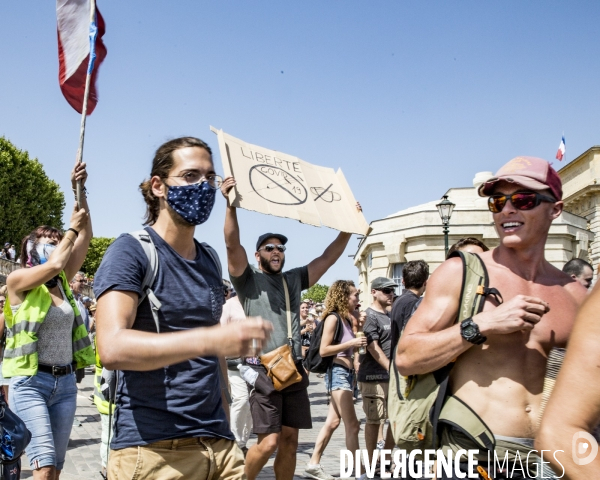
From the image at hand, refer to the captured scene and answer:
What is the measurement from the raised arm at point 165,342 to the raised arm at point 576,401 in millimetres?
934

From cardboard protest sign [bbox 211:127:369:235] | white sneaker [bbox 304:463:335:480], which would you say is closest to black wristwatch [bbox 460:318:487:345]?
cardboard protest sign [bbox 211:127:369:235]

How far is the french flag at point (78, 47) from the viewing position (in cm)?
446

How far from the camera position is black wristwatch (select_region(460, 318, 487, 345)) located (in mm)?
2783

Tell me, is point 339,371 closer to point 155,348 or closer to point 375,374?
point 375,374

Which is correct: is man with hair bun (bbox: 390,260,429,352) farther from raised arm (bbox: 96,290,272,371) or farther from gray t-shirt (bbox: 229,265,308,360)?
raised arm (bbox: 96,290,272,371)

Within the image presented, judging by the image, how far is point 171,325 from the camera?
2.81 m

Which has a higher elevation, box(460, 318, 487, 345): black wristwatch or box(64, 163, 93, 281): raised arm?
box(64, 163, 93, 281): raised arm

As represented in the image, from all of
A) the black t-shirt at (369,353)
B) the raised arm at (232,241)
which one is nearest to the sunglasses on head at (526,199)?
the raised arm at (232,241)

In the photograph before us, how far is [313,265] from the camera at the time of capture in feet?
19.1

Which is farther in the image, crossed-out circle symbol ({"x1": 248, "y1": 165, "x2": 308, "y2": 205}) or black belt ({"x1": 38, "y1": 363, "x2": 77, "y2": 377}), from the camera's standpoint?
crossed-out circle symbol ({"x1": 248, "y1": 165, "x2": 308, "y2": 205})

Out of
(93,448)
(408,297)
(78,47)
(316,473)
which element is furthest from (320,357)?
(78,47)

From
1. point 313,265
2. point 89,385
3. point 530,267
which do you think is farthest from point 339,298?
point 89,385

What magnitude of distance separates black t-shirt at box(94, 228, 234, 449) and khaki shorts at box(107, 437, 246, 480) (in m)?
0.04

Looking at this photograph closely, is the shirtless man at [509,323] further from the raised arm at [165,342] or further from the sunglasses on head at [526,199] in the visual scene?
the raised arm at [165,342]
